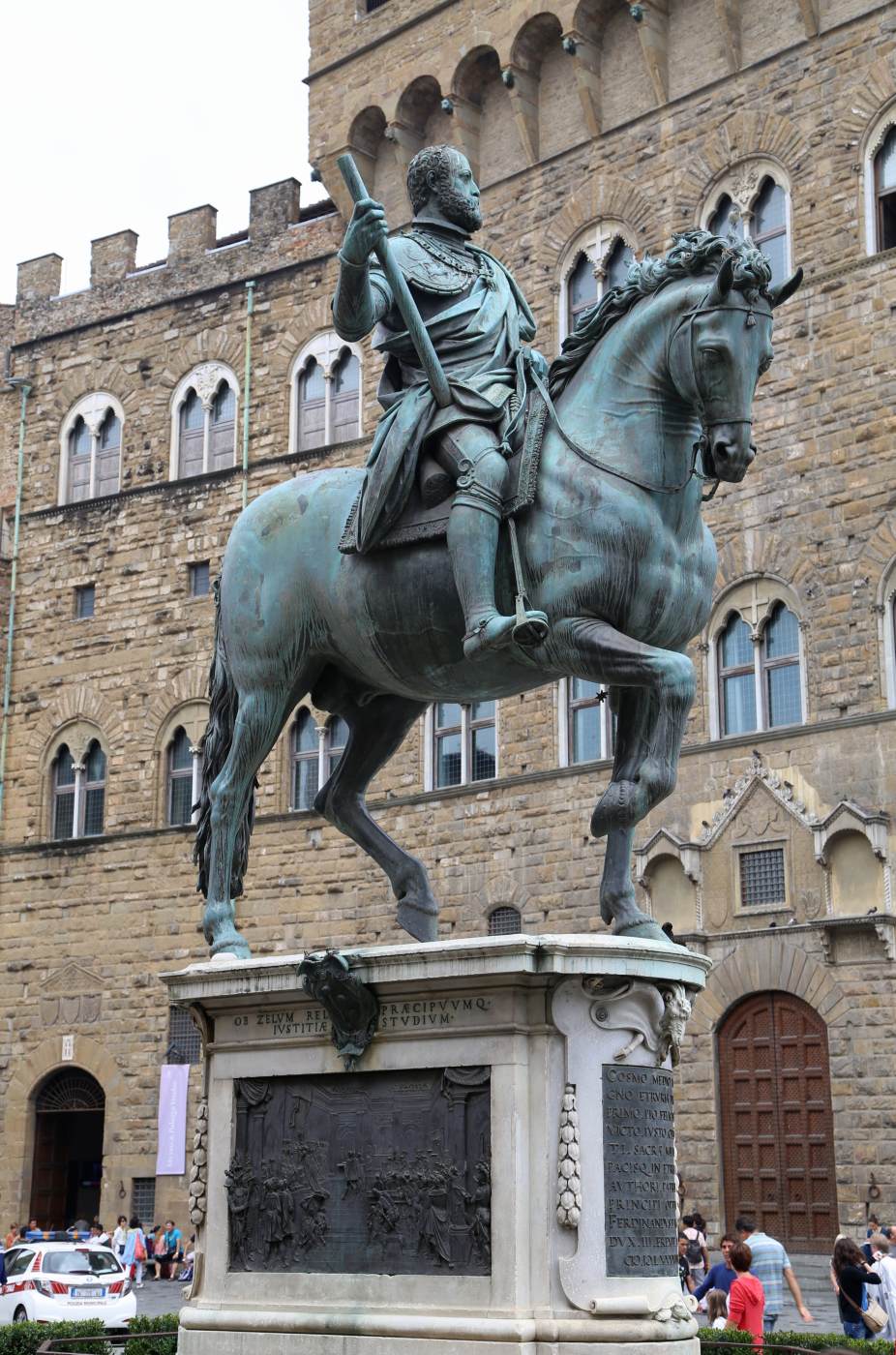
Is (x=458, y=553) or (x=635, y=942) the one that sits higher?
(x=458, y=553)

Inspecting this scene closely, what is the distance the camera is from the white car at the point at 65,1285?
18922mm

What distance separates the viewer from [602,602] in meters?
6.80

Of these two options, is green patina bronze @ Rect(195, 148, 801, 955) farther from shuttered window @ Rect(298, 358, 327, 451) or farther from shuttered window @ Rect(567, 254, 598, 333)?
shuttered window @ Rect(298, 358, 327, 451)

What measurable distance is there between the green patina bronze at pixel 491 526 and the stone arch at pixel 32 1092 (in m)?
22.0

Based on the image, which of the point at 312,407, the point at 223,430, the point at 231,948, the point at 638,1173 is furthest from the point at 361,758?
the point at 223,430

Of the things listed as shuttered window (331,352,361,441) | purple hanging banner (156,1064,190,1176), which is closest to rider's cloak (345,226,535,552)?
shuttered window (331,352,361,441)

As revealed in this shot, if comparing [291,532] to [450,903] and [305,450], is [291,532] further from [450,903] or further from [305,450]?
[305,450]

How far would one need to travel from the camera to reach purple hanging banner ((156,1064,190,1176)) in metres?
27.7

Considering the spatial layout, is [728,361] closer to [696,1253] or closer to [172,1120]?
[696,1253]

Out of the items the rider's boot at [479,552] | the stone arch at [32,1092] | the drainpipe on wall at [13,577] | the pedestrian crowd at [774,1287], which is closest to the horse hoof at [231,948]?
the rider's boot at [479,552]

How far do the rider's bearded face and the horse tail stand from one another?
204 centimetres

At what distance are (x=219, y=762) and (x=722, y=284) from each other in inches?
125

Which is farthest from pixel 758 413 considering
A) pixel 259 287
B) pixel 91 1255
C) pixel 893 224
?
pixel 91 1255

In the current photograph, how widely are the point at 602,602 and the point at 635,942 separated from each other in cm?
→ 129
